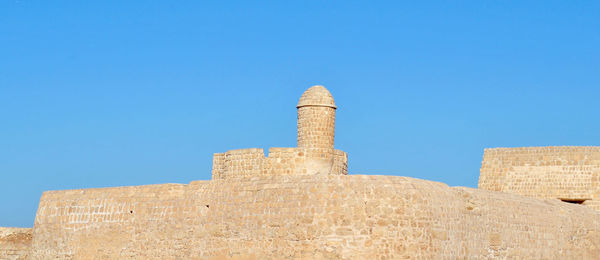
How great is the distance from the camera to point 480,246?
61.4 ft

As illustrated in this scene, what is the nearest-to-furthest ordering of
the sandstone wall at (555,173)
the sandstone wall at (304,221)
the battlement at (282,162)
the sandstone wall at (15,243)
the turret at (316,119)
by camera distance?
the sandstone wall at (304,221), the battlement at (282,162), the turret at (316,119), the sandstone wall at (15,243), the sandstone wall at (555,173)

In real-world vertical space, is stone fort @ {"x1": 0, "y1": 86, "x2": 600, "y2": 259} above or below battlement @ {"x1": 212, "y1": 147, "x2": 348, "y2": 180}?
below

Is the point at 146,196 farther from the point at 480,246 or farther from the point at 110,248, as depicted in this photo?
the point at 480,246

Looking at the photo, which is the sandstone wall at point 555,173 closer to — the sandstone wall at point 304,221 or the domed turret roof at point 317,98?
the sandstone wall at point 304,221

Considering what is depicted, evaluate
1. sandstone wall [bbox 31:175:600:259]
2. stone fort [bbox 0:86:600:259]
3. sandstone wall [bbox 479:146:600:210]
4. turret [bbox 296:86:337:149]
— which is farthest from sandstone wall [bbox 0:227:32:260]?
sandstone wall [bbox 479:146:600:210]

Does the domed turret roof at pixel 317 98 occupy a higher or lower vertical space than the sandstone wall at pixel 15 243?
higher

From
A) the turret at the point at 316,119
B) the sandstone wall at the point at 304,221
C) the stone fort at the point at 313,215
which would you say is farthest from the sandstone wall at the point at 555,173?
the turret at the point at 316,119

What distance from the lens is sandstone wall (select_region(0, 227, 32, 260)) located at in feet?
74.8

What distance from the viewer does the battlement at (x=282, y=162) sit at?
→ 21141mm

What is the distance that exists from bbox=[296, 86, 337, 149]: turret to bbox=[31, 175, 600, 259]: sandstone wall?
345cm

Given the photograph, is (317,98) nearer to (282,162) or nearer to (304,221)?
(282,162)

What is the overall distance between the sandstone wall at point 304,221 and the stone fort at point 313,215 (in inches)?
0.9

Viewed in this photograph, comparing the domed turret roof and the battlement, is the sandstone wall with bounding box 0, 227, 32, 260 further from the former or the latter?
the domed turret roof

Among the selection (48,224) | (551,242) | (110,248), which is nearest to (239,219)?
(110,248)
